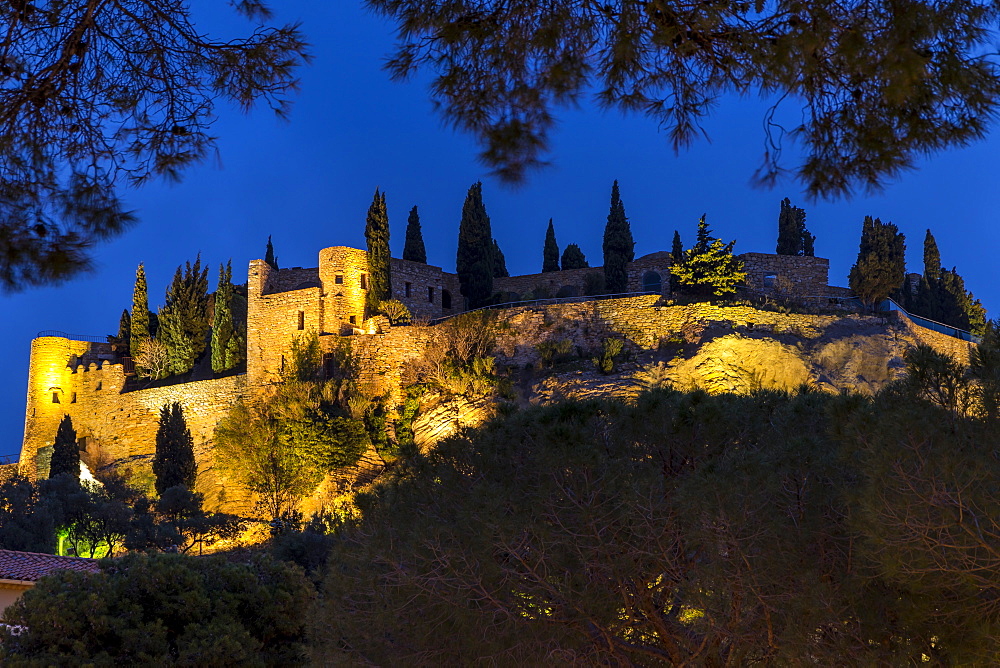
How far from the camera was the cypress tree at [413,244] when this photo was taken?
33844 millimetres

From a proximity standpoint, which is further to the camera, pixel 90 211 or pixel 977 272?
pixel 977 272

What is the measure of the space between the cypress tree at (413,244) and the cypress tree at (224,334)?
6576mm

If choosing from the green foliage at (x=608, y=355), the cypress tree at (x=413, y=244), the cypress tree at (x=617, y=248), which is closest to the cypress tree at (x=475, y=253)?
the cypress tree at (x=413, y=244)

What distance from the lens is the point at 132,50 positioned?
533 centimetres

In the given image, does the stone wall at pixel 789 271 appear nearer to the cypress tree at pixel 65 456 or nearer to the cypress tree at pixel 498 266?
the cypress tree at pixel 498 266

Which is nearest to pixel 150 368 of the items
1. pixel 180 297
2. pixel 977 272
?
pixel 180 297

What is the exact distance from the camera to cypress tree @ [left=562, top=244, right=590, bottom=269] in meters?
35.5

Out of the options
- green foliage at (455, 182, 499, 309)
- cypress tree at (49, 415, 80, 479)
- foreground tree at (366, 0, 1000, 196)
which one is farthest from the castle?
foreground tree at (366, 0, 1000, 196)

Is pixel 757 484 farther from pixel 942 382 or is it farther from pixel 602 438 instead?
pixel 602 438

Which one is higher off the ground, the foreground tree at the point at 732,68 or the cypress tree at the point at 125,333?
the cypress tree at the point at 125,333

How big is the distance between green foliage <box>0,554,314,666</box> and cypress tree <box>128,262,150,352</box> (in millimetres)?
22849

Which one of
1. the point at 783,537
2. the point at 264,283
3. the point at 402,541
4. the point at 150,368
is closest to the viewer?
the point at 783,537

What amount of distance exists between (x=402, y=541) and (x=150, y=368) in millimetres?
26734

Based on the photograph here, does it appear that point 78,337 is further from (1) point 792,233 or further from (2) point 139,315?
(1) point 792,233
